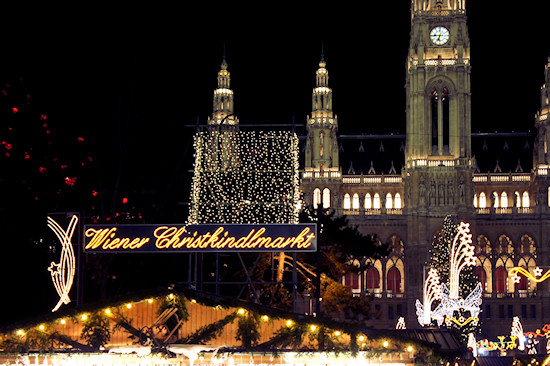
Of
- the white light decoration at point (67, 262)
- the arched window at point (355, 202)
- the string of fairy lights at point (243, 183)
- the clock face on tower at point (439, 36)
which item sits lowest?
the white light decoration at point (67, 262)

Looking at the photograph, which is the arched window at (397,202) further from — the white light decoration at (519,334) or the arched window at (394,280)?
the white light decoration at (519,334)

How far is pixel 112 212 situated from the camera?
3155cm

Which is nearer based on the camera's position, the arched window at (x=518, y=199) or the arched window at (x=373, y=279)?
the arched window at (x=518, y=199)

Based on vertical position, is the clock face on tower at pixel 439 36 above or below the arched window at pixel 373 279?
above

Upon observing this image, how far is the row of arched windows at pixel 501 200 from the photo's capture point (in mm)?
89562

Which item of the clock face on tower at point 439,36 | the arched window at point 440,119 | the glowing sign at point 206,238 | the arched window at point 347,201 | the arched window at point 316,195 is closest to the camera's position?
the glowing sign at point 206,238

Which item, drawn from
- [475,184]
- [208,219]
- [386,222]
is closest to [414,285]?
[386,222]

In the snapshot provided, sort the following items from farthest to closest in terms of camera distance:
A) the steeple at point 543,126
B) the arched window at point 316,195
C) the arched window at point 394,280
Answer: the arched window at point 394,280, the arched window at point 316,195, the steeple at point 543,126

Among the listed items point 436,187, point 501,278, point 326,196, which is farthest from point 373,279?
point 501,278

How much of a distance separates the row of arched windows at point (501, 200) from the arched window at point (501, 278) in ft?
20.3

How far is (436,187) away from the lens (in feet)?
279

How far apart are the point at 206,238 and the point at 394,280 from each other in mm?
67008

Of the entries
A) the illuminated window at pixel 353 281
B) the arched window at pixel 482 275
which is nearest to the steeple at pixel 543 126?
the arched window at pixel 482 275

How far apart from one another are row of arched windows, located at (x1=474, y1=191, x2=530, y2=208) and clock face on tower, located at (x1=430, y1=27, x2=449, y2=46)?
50.4 feet
